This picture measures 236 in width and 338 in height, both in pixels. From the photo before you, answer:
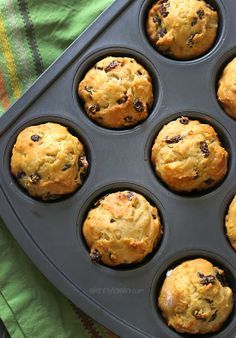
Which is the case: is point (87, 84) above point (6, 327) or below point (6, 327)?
above

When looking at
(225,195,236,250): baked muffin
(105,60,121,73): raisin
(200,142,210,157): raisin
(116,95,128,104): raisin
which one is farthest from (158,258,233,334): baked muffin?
(105,60,121,73): raisin

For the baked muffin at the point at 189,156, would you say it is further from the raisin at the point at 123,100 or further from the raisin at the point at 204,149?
the raisin at the point at 123,100

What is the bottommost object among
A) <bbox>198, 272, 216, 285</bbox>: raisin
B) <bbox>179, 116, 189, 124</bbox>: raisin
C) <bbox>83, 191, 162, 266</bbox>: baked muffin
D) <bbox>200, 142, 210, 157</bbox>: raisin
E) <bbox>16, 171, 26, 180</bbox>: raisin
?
<bbox>198, 272, 216, 285</bbox>: raisin

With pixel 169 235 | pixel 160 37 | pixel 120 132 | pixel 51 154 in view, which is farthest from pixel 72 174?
pixel 160 37

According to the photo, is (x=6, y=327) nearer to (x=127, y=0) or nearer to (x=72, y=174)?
(x=72, y=174)

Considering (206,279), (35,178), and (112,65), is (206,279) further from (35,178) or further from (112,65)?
(112,65)

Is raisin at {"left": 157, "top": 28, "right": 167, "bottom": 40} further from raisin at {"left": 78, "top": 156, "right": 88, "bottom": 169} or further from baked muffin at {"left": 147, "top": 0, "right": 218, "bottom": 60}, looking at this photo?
raisin at {"left": 78, "top": 156, "right": 88, "bottom": 169}
